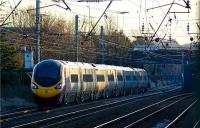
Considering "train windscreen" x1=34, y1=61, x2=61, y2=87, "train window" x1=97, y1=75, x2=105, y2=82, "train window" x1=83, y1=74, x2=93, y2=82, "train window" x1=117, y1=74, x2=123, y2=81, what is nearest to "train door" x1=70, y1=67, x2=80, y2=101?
"train window" x1=83, y1=74, x2=93, y2=82

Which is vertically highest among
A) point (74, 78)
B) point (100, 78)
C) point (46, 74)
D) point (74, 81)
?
point (46, 74)

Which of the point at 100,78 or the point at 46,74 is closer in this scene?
the point at 46,74

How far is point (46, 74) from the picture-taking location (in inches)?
1133

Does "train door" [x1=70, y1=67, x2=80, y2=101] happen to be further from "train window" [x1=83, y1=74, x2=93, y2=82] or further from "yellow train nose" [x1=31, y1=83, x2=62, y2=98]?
"yellow train nose" [x1=31, y1=83, x2=62, y2=98]

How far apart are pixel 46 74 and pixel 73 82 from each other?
10.3 feet

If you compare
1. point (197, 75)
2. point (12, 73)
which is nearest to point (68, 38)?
point (12, 73)

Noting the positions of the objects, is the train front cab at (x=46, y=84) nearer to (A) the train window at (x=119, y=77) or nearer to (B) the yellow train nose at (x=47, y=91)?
(B) the yellow train nose at (x=47, y=91)

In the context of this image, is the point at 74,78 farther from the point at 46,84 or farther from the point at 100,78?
the point at 100,78

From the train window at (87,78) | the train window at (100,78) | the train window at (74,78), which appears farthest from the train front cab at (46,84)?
the train window at (100,78)

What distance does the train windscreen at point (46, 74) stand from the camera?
2870 centimetres

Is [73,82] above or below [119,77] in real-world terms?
above

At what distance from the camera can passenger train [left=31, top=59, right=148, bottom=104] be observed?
94.3 feet

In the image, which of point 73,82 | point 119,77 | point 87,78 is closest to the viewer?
point 73,82

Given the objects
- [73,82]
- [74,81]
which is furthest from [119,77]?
[73,82]
